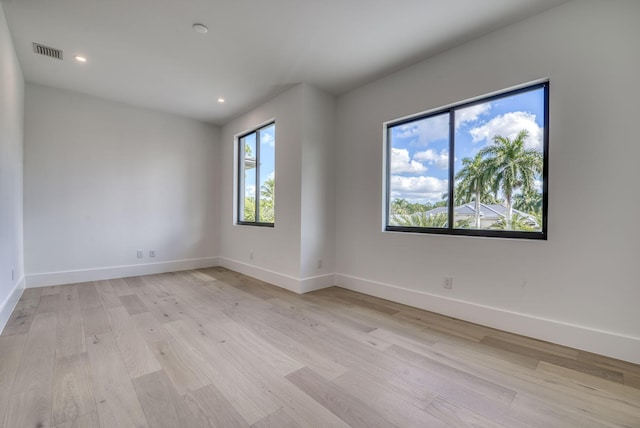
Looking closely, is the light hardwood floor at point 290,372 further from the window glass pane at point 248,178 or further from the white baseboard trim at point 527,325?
the window glass pane at point 248,178

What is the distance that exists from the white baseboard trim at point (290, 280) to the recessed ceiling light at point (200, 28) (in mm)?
2810

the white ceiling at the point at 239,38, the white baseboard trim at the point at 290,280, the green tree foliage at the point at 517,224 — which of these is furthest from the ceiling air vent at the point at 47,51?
the green tree foliage at the point at 517,224

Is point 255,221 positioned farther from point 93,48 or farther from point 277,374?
point 277,374

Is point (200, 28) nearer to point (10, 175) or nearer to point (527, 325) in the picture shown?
point (10, 175)

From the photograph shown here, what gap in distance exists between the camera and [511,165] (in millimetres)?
2512

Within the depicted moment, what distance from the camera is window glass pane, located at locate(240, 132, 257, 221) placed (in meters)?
4.79

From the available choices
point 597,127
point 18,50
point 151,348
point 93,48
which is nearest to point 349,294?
point 151,348

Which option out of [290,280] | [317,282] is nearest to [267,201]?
[290,280]

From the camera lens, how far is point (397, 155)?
11.2 ft

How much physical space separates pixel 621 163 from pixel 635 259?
2.20 ft

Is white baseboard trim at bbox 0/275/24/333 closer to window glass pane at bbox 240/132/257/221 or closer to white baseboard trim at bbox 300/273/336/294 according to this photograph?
white baseboard trim at bbox 300/273/336/294

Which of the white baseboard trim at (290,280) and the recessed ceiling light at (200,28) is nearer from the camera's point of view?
the recessed ceiling light at (200,28)

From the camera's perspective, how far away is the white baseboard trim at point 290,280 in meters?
3.59

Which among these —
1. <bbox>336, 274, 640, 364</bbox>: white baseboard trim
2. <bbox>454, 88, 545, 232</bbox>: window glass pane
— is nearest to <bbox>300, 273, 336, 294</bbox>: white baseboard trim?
<bbox>336, 274, 640, 364</bbox>: white baseboard trim
